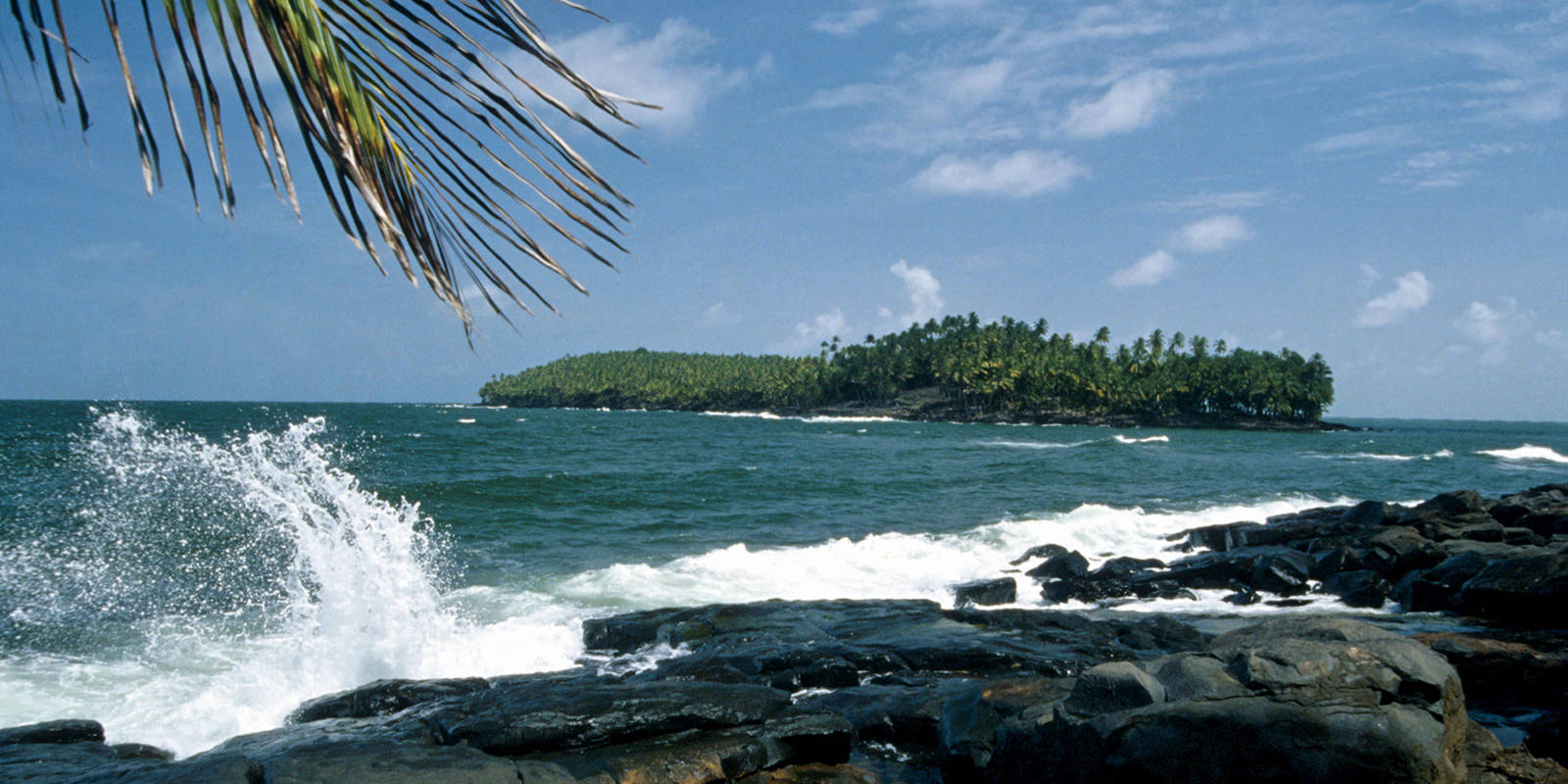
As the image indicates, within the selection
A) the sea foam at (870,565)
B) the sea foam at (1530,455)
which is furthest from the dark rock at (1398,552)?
the sea foam at (1530,455)

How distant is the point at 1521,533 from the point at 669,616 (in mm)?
15076

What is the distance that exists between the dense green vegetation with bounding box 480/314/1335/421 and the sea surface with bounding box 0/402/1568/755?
66.2 m

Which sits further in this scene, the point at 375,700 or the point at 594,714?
the point at 375,700

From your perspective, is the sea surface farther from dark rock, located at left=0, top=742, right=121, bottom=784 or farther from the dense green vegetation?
the dense green vegetation

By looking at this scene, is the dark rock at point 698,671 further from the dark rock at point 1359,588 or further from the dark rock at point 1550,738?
the dark rock at point 1359,588

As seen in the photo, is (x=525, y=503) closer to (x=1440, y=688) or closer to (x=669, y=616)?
(x=669, y=616)

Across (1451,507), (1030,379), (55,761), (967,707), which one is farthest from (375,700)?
(1030,379)

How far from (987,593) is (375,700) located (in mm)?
8722

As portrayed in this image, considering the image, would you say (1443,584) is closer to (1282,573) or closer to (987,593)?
(1282,573)

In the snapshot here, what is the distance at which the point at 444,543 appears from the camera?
19594 millimetres

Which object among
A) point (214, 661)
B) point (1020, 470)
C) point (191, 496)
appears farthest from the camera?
point (1020, 470)

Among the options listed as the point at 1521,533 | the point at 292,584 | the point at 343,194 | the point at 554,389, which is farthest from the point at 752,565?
the point at 554,389

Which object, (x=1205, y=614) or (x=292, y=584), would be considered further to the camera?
(x=292, y=584)

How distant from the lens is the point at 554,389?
7298 inches
